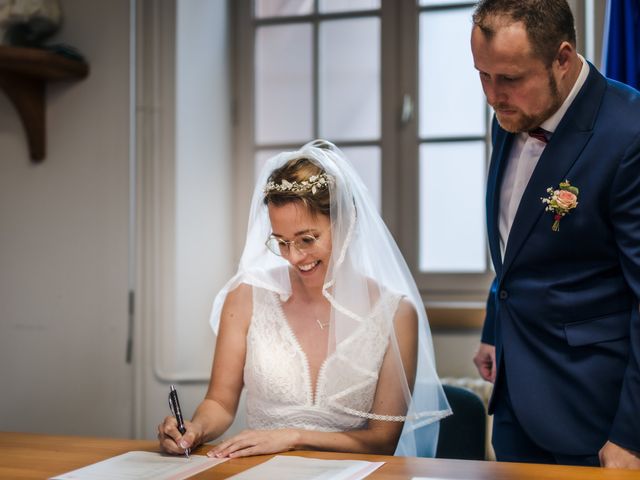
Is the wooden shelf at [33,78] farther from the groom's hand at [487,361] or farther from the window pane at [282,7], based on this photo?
the groom's hand at [487,361]

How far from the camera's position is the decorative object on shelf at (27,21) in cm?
349

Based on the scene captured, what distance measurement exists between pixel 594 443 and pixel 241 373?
41.2 inches

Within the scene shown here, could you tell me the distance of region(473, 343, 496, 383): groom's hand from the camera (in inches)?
90.1

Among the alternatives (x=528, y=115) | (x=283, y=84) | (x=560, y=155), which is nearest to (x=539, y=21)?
(x=528, y=115)

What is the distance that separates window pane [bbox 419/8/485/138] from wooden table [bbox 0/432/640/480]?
6.97ft

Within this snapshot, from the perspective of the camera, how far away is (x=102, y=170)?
12.0ft

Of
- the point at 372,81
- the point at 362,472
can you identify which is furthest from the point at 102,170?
the point at 362,472

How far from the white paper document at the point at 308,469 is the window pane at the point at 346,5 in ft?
8.08

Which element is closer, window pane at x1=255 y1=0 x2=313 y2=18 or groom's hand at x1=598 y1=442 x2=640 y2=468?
groom's hand at x1=598 y1=442 x2=640 y2=468

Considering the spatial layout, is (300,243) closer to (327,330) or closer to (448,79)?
(327,330)

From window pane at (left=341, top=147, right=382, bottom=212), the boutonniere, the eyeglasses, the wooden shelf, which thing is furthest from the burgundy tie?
the wooden shelf

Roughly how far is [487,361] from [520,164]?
0.55 metres

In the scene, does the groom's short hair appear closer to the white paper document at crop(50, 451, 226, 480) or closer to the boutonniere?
the boutonniere

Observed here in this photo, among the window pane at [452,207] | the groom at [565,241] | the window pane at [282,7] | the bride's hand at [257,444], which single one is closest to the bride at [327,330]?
the bride's hand at [257,444]
